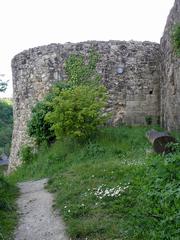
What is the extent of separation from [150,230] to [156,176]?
0.90 m

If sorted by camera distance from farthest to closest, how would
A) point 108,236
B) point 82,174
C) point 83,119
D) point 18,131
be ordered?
point 18,131 < point 83,119 < point 82,174 < point 108,236

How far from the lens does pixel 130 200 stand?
5602 mm

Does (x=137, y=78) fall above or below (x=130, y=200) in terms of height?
above

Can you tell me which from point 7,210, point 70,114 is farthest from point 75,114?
point 7,210

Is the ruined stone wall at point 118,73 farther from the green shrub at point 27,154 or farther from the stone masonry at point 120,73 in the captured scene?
the green shrub at point 27,154

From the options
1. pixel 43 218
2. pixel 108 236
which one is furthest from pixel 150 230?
pixel 43 218

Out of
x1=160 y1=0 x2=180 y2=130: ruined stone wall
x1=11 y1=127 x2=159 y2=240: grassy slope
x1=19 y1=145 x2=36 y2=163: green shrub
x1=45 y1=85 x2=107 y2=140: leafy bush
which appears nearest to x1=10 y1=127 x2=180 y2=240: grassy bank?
x1=11 y1=127 x2=159 y2=240: grassy slope

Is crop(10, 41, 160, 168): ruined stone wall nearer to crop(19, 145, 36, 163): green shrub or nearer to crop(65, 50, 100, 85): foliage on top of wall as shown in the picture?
crop(65, 50, 100, 85): foliage on top of wall

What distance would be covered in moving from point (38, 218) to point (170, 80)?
721 centimetres

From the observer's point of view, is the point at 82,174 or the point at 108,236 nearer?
the point at 108,236

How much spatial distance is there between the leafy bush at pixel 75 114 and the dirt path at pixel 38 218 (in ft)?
9.57

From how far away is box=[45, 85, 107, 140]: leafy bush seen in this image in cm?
1085

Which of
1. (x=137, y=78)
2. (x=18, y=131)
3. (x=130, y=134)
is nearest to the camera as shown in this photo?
(x=130, y=134)

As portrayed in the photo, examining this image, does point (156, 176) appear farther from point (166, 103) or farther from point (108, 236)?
point (166, 103)
